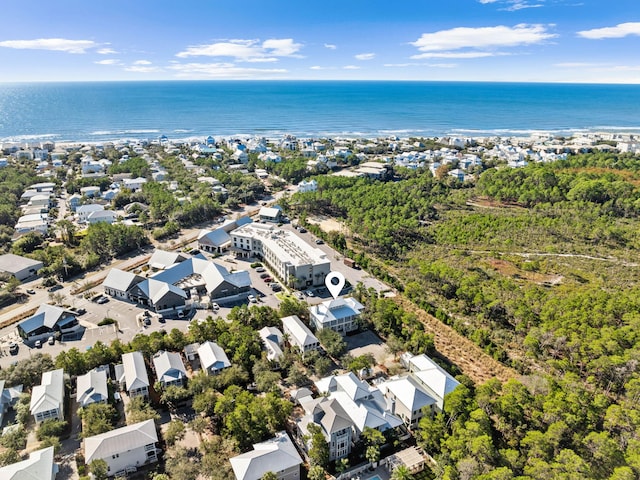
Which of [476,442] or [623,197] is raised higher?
[623,197]

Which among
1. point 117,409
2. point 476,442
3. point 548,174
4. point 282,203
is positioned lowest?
point 117,409

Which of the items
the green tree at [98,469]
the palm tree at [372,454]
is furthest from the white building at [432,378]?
the green tree at [98,469]

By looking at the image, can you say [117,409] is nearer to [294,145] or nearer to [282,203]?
[282,203]

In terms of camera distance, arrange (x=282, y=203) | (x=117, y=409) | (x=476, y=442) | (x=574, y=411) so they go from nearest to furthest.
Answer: (x=476, y=442), (x=574, y=411), (x=117, y=409), (x=282, y=203)

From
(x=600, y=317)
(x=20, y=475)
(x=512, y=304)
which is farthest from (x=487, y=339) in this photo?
(x=20, y=475)

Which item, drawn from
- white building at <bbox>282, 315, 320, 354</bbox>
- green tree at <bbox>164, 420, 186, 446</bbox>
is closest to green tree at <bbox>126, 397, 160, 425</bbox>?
green tree at <bbox>164, 420, 186, 446</bbox>

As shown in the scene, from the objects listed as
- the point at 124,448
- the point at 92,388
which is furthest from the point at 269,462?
the point at 92,388
